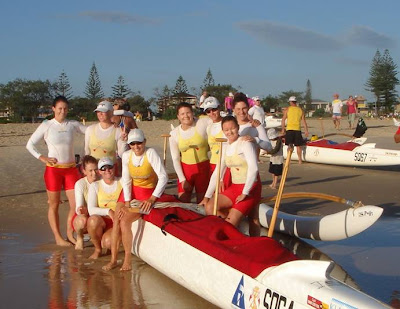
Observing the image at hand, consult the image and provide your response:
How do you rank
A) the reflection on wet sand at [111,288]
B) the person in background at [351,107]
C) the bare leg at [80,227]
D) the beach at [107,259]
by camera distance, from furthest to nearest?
the person in background at [351,107] < the bare leg at [80,227] < the beach at [107,259] < the reflection on wet sand at [111,288]

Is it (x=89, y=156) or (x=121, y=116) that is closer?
(x=89, y=156)

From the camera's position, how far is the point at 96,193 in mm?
6629

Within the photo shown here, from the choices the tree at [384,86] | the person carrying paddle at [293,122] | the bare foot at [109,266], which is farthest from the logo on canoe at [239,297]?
the tree at [384,86]

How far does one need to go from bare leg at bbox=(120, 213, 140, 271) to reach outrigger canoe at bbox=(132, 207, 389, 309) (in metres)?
0.13

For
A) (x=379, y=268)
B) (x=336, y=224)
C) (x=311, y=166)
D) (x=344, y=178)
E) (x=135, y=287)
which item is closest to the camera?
(x=135, y=287)

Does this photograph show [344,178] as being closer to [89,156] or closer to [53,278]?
[89,156]

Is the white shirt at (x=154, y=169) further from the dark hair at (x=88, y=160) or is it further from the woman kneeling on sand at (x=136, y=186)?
the dark hair at (x=88, y=160)

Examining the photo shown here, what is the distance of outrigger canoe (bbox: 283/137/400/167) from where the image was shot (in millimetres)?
12836

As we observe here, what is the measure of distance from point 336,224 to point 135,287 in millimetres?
2421

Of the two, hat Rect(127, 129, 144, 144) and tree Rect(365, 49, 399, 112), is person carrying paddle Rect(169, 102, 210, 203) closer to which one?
hat Rect(127, 129, 144, 144)

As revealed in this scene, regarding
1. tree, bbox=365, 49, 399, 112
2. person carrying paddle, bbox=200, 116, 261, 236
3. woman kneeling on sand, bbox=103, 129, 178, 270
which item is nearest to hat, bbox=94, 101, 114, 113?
woman kneeling on sand, bbox=103, 129, 178, 270

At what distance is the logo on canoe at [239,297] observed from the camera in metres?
4.24

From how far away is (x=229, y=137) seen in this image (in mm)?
6082

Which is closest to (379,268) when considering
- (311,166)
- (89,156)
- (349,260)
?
(349,260)
